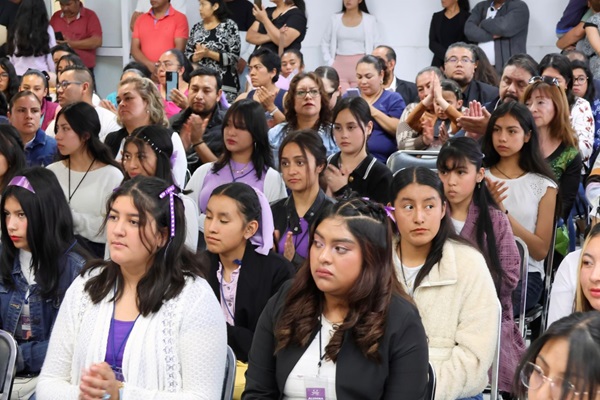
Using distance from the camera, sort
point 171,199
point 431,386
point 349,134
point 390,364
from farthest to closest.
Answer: point 349,134 → point 171,199 → point 431,386 → point 390,364

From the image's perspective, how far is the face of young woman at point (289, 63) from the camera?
Answer: 6750mm

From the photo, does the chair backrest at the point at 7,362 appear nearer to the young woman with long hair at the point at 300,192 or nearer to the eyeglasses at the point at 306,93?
the young woman with long hair at the point at 300,192

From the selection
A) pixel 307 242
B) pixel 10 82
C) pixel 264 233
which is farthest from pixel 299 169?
pixel 10 82

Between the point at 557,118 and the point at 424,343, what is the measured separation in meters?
2.45

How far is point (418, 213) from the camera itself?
298cm

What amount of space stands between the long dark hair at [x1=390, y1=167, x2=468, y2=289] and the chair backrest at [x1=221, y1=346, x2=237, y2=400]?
0.67m

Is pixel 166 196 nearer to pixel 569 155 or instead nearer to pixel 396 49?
pixel 569 155

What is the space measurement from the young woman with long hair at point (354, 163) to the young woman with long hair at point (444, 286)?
3.92ft

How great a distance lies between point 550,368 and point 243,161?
2.97 m

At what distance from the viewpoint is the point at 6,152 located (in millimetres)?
4043

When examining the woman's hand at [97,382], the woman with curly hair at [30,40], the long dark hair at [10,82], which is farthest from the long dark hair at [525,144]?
the woman with curly hair at [30,40]

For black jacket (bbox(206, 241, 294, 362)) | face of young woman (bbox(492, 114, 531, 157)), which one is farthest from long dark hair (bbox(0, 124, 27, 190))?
face of young woman (bbox(492, 114, 531, 157))

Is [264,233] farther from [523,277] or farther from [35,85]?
[35,85]

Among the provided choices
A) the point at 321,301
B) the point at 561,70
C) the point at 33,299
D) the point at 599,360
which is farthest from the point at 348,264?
the point at 561,70
